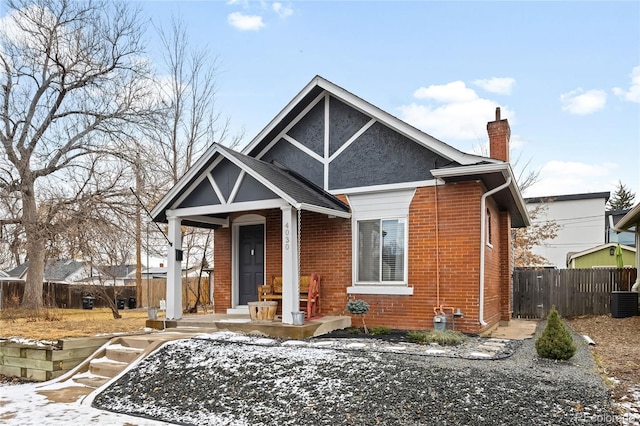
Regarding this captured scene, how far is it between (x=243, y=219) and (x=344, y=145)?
318 centimetres

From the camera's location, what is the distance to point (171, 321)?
10.6 meters

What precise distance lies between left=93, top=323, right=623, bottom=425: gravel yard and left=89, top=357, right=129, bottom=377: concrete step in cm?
53

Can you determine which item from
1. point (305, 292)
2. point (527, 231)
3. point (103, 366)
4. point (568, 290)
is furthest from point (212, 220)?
point (527, 231)

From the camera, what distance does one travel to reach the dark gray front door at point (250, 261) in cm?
1203

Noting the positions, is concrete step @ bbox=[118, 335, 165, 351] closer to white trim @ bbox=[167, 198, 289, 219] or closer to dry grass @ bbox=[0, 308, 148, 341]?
dry grass @ bbox=[0, 308, 148, 341]

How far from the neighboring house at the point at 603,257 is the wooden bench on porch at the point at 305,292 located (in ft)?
71.0

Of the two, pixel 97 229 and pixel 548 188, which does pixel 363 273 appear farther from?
pixel 548 188

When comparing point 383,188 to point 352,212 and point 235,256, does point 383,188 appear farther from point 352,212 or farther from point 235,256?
point 235,256

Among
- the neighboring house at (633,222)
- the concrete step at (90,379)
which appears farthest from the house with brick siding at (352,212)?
the neighboring house at (633,222)

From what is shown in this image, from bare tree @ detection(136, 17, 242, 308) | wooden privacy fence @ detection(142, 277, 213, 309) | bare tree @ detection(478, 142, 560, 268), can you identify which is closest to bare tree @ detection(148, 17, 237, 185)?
bare tree @ detection(136, 17, 242, 308)

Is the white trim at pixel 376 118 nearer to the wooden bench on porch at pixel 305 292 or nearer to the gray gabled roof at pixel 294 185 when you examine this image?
the gray gabled roof at pixel 294 185

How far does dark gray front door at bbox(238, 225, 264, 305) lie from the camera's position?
39.5 feet

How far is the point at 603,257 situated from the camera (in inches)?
1056

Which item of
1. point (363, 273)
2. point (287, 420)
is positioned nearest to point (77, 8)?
point (363, 273)
